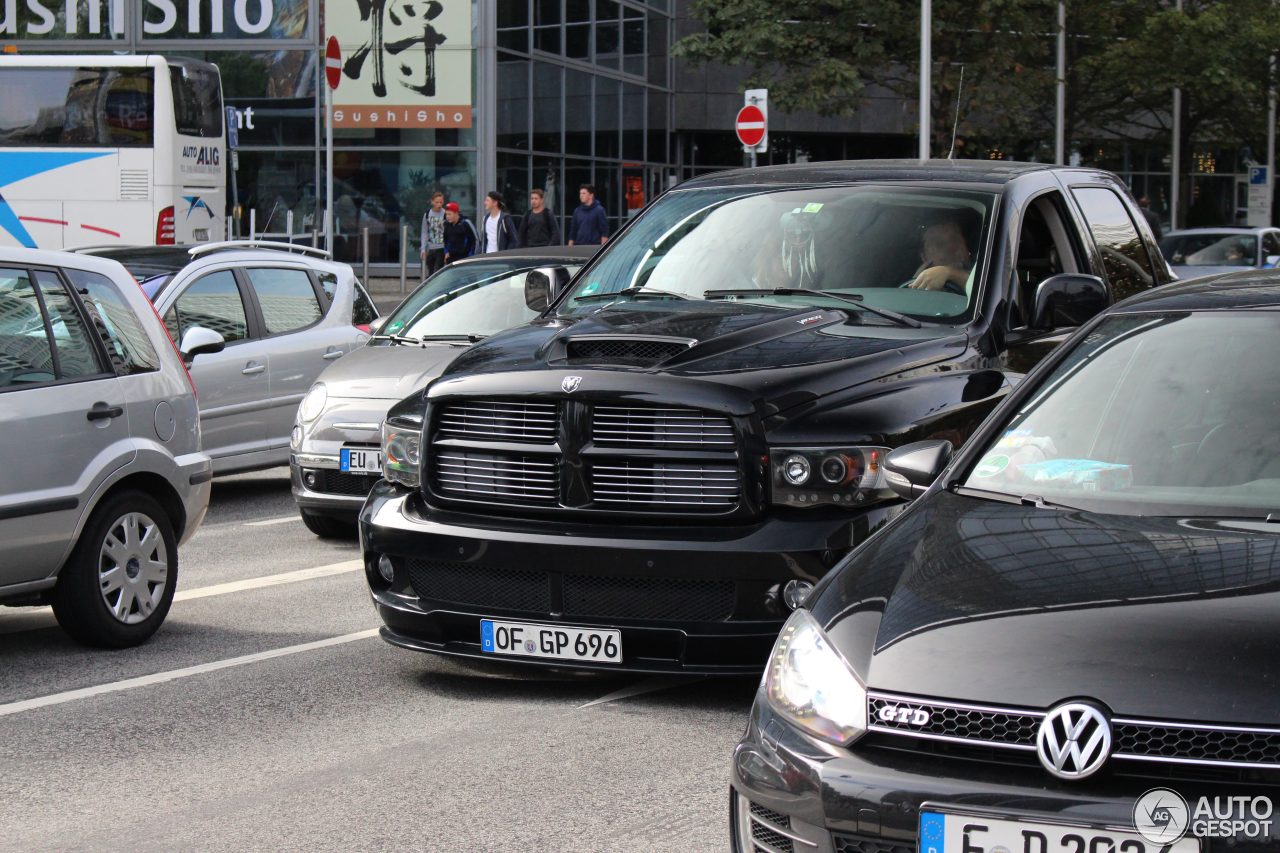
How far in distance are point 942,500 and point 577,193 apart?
122ft

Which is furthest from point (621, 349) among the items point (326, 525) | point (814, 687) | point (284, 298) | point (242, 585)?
point (284, 298)

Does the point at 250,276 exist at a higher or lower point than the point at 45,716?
higher

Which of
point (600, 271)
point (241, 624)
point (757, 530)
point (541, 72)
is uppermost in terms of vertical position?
point (541, 72)

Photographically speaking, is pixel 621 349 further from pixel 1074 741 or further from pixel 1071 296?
pixel 1074 741

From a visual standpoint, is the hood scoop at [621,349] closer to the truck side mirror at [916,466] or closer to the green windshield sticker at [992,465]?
the truck side mirror at [916,466]

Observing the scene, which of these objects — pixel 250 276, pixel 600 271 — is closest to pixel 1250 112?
pixel 250 276

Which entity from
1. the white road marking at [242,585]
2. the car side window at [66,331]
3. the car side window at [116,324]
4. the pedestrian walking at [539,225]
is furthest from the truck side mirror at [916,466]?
the pedestrian walking at [539,225]

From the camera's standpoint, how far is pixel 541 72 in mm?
38031

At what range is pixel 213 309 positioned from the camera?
41.5 ft

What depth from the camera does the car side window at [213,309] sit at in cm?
1241

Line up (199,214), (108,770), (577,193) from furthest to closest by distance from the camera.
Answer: (577,193)
(199,214)
(108,770)

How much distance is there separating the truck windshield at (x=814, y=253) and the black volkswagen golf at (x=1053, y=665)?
2670 millimetres

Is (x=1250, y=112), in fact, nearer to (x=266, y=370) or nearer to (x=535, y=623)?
(x=266, y=370)

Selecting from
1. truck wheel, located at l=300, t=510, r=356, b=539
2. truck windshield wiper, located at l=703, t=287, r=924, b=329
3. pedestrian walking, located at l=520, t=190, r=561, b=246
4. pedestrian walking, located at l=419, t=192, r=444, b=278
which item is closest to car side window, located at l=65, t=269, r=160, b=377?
truck windshield wiper, located at l=703, t=287, r=924, b=329
